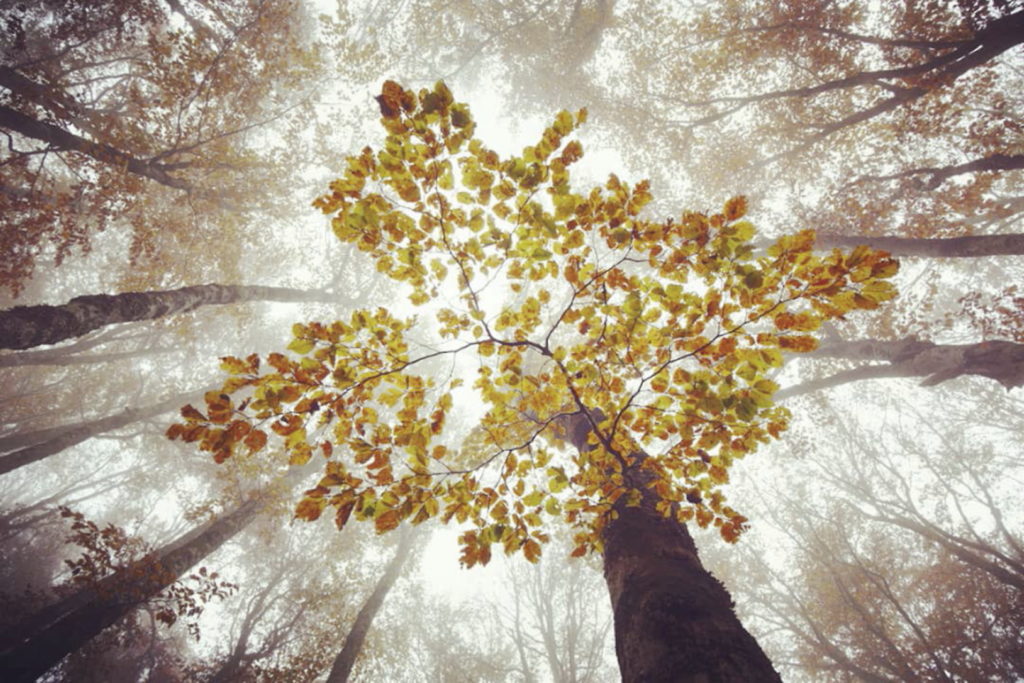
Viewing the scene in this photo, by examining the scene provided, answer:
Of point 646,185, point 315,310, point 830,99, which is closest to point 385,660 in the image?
point 315,310

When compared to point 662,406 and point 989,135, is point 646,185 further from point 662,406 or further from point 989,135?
point 989,135

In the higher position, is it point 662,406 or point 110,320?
point 110,320

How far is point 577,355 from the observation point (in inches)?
108

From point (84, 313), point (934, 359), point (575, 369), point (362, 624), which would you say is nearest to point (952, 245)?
point (934, 359)

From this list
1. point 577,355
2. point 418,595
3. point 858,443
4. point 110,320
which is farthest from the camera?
point 418,595

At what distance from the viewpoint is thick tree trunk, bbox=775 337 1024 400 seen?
4055mm

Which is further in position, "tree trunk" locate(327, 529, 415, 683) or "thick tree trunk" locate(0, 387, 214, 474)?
"tree trunk" locate(327, 529, 415, 683)

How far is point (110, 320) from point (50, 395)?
20015 millimetres

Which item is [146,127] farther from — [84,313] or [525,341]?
[525,341]

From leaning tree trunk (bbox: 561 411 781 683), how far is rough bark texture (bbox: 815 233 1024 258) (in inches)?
171

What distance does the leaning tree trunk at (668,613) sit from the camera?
1.34 metres

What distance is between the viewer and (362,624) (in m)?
9.34

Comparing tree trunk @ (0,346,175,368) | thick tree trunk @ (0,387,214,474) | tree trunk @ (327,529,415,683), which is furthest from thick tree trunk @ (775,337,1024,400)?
tree trunk @ (0,346,175,368)

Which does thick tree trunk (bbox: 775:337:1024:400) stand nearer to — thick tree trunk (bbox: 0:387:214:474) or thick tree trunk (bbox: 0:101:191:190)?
thick tree trunk (bbox: 0:101:191:190)
